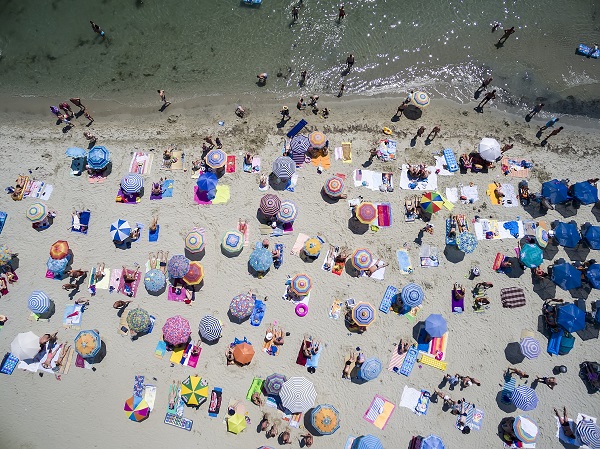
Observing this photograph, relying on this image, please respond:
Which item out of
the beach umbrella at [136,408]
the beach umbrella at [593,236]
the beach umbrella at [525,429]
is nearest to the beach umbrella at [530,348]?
the beach umbrella at [525,429]

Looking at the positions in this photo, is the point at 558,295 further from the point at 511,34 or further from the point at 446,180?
the point at 511,34

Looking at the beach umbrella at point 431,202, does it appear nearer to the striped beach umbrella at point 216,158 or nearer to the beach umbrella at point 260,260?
the beach umbrella at point 260,260

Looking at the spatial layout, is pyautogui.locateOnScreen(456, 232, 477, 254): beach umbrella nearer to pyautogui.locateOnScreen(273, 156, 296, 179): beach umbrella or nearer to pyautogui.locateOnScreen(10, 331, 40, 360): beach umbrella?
pyautogui.locateOnScreen(273, 156, 296, 179): beach umbrella

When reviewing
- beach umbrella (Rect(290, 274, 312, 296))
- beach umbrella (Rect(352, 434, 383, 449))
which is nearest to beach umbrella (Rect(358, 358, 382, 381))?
beach umbrella (Rect(352, 434, 383, 449))

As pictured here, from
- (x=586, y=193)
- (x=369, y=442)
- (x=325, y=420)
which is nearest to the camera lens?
(x=369, y=442)

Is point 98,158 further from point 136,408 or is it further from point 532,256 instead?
point 532,256

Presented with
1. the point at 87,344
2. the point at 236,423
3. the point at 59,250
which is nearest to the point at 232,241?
the point at 87,344
